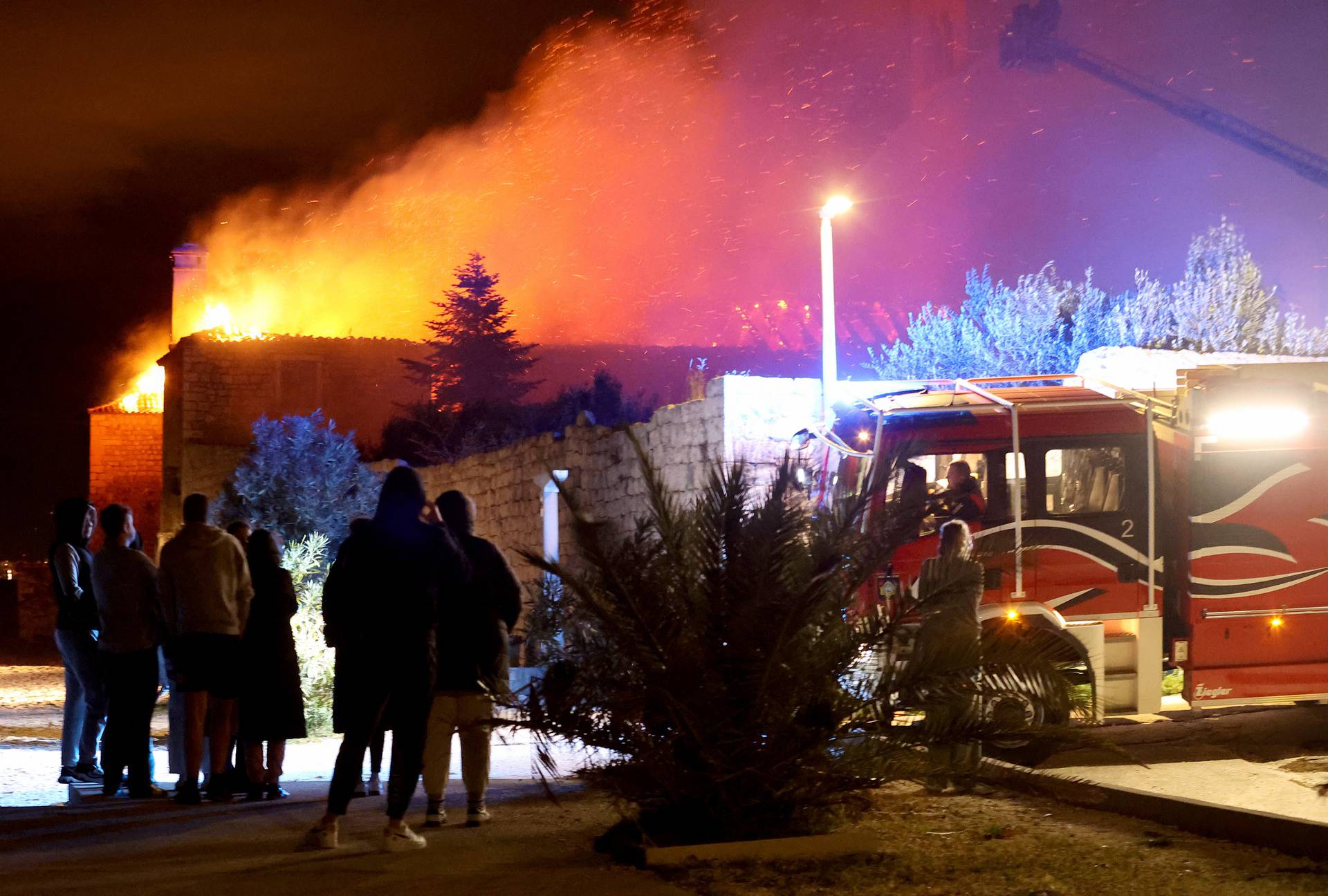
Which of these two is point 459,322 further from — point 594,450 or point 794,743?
point 794,743

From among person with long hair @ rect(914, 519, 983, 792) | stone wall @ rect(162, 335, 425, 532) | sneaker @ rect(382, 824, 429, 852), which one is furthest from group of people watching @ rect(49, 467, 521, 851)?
stone wall @ rect(162, 335, 425, 532)

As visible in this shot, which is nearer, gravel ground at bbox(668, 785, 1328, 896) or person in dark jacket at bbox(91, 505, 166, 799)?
gravel ground at bbox(668, 785, 1328, 896)

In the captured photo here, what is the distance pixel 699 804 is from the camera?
577 cm

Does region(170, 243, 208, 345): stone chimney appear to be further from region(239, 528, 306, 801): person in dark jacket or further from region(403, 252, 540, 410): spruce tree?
region(239, 528, 306, 801): person in dark jacket

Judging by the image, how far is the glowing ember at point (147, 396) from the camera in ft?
159

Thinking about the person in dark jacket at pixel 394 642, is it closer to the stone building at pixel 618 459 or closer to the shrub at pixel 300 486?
the stone building at pixel 618 459

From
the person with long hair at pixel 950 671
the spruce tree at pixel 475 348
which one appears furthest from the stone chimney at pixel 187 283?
the person with long hair at pixel 950 671

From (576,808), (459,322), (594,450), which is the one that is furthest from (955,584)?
(459,322)

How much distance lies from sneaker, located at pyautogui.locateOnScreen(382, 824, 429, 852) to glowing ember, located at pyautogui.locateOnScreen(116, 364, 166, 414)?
45.4 m

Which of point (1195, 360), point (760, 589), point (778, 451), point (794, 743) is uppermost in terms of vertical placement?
point (1195, 360)

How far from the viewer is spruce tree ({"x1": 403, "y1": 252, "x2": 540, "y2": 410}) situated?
41938 millimetres

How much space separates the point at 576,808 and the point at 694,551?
1933 millimetres

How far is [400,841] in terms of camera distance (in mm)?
5969

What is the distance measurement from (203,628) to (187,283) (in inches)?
1637
